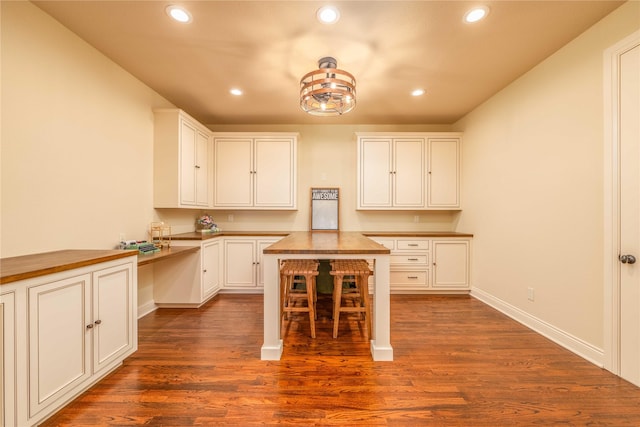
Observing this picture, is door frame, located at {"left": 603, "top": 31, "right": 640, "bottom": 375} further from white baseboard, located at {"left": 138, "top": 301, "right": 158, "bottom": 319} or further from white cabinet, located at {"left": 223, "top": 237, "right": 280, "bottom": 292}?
white baseboard, located at {"left": 138, "top": 301, "right": 158, "bottom": 319}

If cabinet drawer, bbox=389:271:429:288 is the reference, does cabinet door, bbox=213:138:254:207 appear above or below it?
above

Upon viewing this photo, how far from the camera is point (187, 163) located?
10.7ft

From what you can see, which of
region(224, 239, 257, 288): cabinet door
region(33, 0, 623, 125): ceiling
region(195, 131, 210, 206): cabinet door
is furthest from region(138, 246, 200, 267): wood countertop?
region(33, 0, 623, 125): ceiling

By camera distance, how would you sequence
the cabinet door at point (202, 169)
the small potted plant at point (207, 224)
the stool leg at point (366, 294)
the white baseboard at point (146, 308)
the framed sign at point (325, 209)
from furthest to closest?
1. the framed sign at point (325, 209)
2. the small potted plant at point (207, 224)
3. the cabinet door at point (202, 169)
4. the white baseboard at point (146, 308)
5. the stool leg at point (366, 294)

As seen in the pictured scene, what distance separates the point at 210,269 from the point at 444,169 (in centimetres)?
377

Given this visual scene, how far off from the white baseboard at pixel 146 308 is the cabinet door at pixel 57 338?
1.38 meters

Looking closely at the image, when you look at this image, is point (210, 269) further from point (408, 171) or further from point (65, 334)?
point (408, 171)

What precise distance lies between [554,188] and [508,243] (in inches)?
32.3

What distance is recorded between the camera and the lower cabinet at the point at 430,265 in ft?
11.9

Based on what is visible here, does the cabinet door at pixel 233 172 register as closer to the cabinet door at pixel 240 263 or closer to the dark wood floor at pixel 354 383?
the cabinet door at pixel 240 263

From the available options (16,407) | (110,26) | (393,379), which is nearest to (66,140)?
(110,26)

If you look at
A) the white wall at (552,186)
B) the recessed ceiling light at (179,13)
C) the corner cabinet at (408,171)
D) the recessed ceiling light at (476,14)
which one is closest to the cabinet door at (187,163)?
the recessed ceiling light at (179,13)

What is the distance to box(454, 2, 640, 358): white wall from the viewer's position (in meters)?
1.95

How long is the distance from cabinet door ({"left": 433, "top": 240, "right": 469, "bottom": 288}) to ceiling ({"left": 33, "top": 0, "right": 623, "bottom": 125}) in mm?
2023
